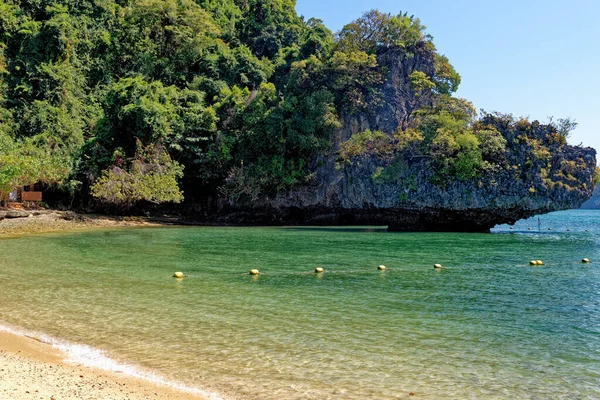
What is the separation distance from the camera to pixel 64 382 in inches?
257

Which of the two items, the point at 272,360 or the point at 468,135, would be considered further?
the point at 468,135

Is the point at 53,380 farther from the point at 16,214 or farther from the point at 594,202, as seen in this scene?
the point at 594,202

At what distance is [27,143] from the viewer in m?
42.0

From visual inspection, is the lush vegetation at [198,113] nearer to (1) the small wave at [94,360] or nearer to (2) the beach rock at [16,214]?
(2) the beach rock at [16,214]

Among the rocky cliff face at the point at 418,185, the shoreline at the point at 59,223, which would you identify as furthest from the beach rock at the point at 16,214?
the rocky cliff face at the point at 418,185

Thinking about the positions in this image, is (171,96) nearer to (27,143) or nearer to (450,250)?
(27,143)

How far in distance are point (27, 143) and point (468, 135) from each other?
37.3 meters

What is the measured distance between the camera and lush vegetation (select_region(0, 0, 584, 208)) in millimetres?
39094

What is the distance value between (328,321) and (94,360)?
4.52 metres

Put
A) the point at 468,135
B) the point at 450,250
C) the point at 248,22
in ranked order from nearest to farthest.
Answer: the point at 450,250 → the point at 468,135 → the point at 248,22

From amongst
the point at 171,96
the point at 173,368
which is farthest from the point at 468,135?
the point at 173,368

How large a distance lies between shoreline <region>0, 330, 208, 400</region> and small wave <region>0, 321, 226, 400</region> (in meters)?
0.08

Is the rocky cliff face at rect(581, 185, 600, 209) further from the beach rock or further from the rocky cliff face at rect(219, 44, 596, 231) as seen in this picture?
the beach rock

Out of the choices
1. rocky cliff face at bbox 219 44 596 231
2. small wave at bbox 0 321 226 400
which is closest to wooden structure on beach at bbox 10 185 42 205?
rocky cliff face at bbox 219 44 596 231
